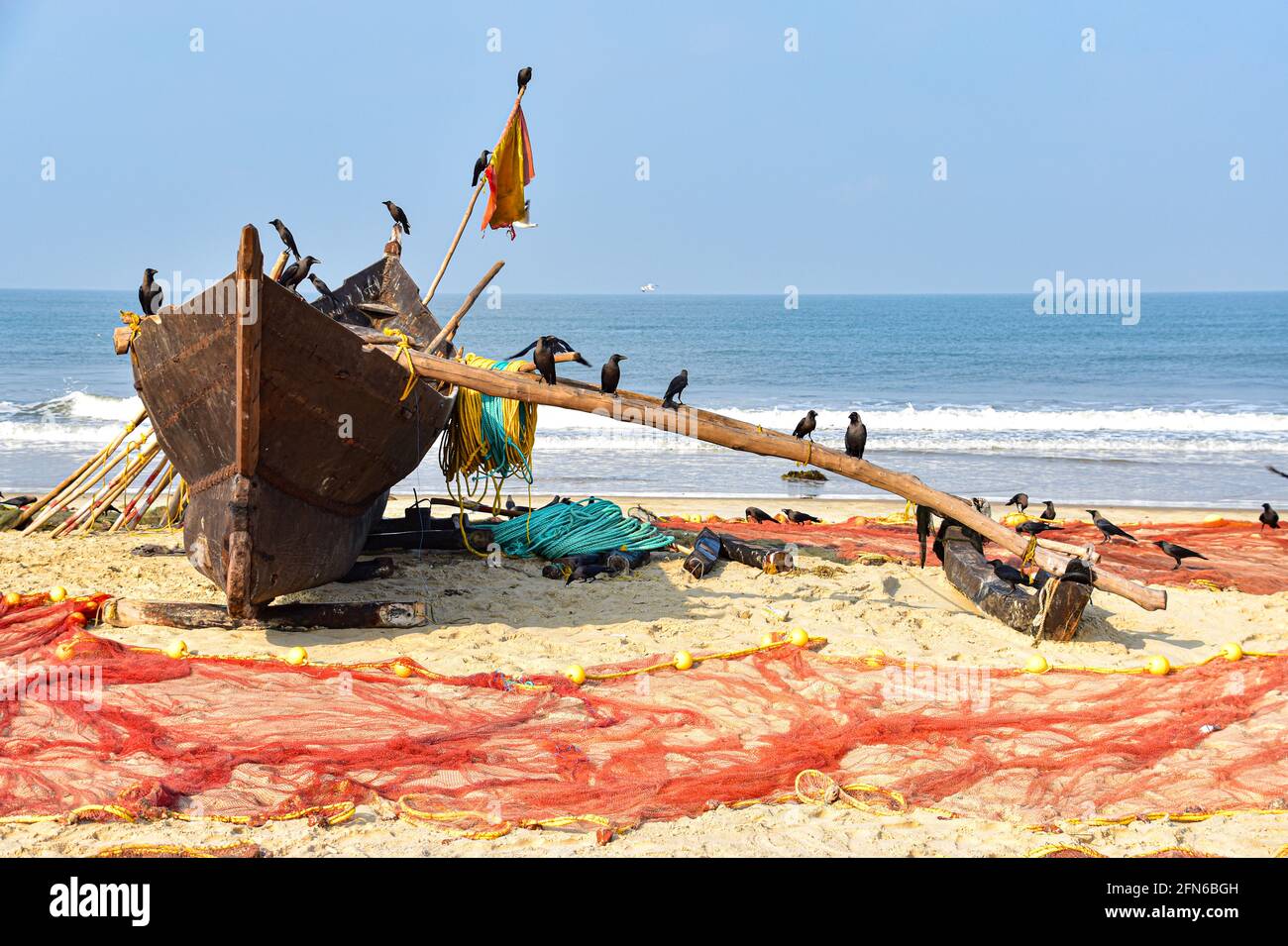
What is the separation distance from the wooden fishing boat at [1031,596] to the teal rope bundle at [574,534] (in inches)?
93.4

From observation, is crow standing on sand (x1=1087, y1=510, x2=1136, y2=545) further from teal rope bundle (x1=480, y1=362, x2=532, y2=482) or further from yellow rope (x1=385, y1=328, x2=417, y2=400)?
yellow rope (x1=385, y1=328, x2=417, y2=400)

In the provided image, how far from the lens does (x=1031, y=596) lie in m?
6.73

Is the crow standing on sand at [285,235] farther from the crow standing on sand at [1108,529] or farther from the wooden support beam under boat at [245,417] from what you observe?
the crow standing on sand at [1108,529]

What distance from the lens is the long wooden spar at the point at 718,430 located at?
20.5 ft

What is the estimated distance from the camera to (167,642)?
6.03m

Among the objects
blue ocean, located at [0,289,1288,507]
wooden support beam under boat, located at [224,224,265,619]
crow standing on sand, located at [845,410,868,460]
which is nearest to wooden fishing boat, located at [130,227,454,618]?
wooden support beam under boat, located at [224,224,265,619]

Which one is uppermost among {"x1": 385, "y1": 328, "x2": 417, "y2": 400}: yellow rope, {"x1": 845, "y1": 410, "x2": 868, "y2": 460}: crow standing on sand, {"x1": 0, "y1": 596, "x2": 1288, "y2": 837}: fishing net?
Answer: {"x1": 385, "y1": 328, "x2": 417, "y2": 400}: yellow rope

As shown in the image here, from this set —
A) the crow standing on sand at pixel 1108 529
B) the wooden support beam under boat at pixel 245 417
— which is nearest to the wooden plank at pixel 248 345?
the wooden support beam under boat at pixel 245 417

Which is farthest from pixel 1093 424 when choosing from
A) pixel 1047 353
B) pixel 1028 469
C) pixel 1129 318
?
pixel 1129 318

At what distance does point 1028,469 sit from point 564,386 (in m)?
11.7

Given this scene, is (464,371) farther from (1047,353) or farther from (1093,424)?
(1047,353)

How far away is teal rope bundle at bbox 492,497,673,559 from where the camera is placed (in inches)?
328

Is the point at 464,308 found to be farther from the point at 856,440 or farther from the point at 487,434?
the point at 856,440

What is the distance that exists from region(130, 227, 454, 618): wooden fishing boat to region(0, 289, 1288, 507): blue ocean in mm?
7023
